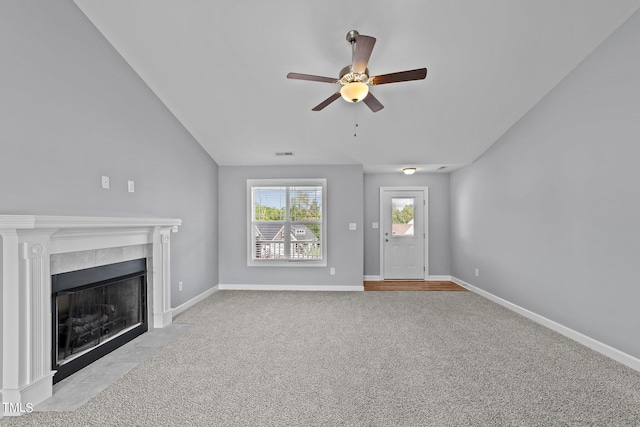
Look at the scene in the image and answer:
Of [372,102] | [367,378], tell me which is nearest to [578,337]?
[367,378]

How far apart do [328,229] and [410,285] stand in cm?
193

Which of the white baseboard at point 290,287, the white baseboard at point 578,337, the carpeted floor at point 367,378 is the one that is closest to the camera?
the carpeted floor at point 367,378

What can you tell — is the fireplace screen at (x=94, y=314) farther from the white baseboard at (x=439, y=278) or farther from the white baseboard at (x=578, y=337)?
the white baseboard at (x=439, y=278)

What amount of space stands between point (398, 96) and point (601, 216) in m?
2.35

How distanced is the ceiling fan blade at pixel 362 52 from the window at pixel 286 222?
112 inches

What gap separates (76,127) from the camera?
7.98 feet

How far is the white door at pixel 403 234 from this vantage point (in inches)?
233

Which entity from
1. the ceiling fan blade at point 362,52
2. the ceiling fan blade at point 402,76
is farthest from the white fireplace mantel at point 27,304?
the ceiling fan blade at point 402,76

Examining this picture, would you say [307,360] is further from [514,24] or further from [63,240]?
[514,24]

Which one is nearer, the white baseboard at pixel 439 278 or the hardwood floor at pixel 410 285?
the hardwood floor at pixel 410 285

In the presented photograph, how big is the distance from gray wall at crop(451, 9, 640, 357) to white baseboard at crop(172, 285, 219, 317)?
451 cm

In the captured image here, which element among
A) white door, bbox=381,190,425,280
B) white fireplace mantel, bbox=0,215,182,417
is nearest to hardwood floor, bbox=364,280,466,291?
white door, bbox=381,190,425,280

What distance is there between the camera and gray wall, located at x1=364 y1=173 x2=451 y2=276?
5.89 m

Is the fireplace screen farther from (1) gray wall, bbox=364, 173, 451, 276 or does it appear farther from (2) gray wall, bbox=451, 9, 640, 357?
(2) gray wall, bbox=451, 9, 640, 357
